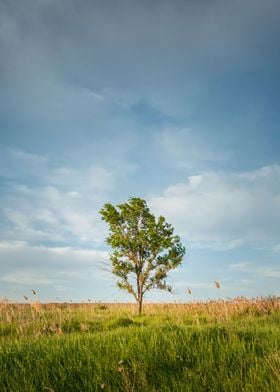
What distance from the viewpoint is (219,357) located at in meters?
5.84

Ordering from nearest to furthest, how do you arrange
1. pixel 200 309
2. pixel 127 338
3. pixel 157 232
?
pixel 127 338 → pixel 200 309 → pixel 157 232

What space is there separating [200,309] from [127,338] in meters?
12.5

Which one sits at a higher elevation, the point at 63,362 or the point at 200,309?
the point at 200,309

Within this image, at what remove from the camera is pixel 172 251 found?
2495 cm

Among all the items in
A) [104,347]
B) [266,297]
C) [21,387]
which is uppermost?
[266,297]

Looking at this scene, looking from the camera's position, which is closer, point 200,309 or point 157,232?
point 200,309

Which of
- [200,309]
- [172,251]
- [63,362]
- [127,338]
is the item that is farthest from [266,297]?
[63,362]

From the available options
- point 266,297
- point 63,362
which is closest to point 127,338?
point 63,362

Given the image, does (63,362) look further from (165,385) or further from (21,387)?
(165,385)

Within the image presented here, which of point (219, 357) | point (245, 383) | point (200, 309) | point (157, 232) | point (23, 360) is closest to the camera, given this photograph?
point (245, 383)

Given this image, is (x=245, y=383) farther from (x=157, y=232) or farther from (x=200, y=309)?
(x=157, y=232)

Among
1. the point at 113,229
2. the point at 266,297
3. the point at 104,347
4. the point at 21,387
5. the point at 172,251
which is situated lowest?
the point at 21,387

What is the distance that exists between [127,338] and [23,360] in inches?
73.0

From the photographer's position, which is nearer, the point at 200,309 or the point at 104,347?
the point at 104,347
